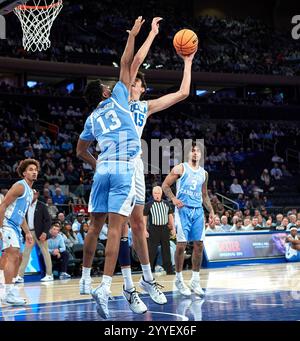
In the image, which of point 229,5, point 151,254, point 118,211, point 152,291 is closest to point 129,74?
point 118,211

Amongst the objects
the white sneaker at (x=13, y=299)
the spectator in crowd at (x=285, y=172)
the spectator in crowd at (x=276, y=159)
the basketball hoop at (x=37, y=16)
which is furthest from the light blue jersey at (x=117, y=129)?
the spectator in crowd at (x=276, y=159)

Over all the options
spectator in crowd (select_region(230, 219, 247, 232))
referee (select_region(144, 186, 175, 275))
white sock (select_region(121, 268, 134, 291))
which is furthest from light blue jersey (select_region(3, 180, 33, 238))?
spectator in crowd (select_region(230, 219, 247, 232))

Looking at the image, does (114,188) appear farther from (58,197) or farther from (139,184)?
(58,197)

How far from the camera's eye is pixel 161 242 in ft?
45.8

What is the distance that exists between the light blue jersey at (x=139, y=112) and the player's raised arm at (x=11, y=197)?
91.3 inches

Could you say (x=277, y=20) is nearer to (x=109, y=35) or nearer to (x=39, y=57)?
(x=109, y=35)

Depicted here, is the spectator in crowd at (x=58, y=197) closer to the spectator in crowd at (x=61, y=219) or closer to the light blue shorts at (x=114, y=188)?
the spectator in crowd at (x=61, y=219)

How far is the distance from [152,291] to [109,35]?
24.9m

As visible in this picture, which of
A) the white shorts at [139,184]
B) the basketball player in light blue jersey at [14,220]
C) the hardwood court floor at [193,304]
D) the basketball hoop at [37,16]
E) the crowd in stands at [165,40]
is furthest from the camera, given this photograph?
the crowd in stands at [165,40]

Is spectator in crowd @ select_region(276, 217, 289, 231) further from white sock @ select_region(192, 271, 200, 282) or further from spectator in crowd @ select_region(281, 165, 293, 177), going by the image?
white sock @ select_region(192, 271, 200, 282)

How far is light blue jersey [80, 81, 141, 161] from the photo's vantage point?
590cm

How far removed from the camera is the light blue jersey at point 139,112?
663 cm

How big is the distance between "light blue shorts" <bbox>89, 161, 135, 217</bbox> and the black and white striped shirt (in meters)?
7.97

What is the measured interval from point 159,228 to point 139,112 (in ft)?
24.3
